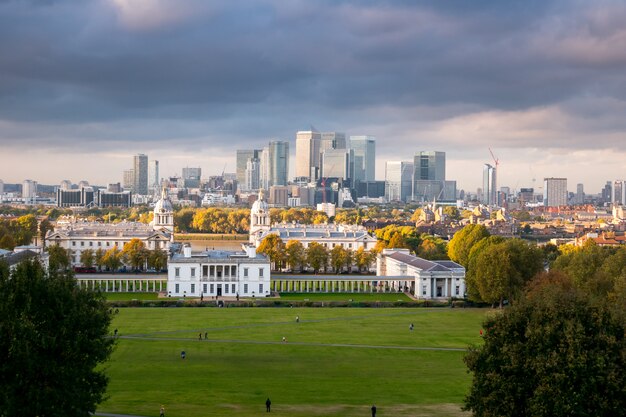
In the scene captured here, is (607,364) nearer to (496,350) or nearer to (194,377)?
(496,350)

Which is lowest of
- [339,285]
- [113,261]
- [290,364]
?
[339,285]

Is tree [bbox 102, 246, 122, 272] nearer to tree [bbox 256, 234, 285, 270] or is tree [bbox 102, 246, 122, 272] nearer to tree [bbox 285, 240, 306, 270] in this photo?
tree [bbox 256, 234, 285, 270]

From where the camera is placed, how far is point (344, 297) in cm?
9581

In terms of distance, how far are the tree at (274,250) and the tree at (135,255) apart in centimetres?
1562

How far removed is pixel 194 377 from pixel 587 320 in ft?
72.4

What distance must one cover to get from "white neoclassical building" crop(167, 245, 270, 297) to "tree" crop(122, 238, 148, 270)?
56.2 ft

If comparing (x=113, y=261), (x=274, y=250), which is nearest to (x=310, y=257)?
(x=274, y=250)

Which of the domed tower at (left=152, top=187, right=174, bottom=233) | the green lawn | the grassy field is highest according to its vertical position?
the domed tower at (left=152, top=187, right=174, bottom=233)

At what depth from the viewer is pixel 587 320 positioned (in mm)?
38188

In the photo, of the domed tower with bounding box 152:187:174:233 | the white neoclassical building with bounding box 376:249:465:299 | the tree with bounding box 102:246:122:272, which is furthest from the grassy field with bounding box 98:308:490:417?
the domed tower with bounding box 152:187:174:233

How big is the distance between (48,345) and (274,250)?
275 feet

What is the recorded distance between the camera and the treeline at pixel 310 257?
118438 mm

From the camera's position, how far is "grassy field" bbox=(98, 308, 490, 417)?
43.9 m

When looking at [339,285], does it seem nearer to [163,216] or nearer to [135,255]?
[135,255]
